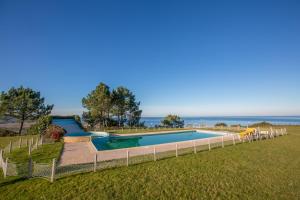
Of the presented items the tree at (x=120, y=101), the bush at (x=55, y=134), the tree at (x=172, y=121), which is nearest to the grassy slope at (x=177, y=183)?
the bush at (x=55, y=134)

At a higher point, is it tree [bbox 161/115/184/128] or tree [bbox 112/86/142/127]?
tree [bbox 112/86/142/127]

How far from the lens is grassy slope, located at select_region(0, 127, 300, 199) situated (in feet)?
18.9

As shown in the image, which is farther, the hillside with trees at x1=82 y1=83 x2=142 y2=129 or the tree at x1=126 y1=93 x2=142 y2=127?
the tree at x1=126 y1=93 x2=142 y2=127

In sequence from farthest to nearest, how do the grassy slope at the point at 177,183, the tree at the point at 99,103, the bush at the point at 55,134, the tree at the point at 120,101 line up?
the tree at the point at 120,101 < the tree at the point at 99,103 < the bush at the point at 55,134 < the grassy slope at the point at 177,183

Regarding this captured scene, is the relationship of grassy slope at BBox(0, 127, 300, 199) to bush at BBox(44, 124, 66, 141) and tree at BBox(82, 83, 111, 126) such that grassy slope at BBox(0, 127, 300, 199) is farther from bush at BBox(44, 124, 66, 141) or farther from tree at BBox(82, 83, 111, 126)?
tree at BBox(82, 83, 111, 126)

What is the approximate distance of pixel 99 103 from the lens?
32.2 metres

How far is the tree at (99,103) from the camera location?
31.8 m

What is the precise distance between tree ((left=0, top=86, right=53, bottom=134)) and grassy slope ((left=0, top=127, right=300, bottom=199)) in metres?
27.1

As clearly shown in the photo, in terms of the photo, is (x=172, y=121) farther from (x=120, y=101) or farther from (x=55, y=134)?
(x=55, y=134)

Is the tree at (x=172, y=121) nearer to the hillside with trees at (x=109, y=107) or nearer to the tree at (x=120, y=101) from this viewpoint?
the hillside with trees at (x=109, y=107)

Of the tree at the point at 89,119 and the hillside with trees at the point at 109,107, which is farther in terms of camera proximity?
the tree at the point at 89,119

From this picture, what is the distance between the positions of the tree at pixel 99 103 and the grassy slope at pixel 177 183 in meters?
24.3

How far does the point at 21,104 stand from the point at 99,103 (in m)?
12.8

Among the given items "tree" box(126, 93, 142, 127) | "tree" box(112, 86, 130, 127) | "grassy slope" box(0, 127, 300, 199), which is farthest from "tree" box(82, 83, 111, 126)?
"grassy slope" box(0, 127, 300, 199)
